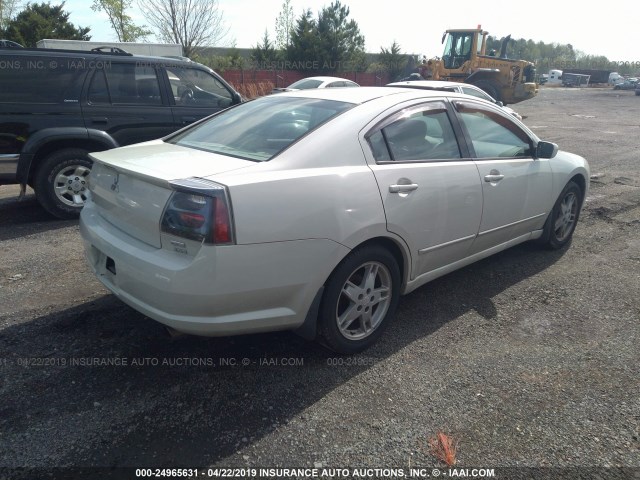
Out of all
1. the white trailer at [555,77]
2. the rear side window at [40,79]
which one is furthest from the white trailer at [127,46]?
the white trailer at [555,77]

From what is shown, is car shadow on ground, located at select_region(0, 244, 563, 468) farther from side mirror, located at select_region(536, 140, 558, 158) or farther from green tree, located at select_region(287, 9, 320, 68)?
green tree, located at select_region(287, 9, 320, 68)

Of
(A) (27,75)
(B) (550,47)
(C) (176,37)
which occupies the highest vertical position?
(B) (550,47)

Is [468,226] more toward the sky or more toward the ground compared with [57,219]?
more toward the sky

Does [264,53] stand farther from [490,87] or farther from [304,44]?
[490,87]

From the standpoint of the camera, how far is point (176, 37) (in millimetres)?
27594

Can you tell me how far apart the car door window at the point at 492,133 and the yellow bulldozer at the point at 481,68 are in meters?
17.4

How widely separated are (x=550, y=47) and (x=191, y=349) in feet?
453

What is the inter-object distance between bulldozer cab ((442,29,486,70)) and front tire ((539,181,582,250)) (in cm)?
1767

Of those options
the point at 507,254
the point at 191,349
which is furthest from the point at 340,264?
the point at 507,254

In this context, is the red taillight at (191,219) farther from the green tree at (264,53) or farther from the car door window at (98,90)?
the green tree at (264,53)

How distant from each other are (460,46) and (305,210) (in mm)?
21083

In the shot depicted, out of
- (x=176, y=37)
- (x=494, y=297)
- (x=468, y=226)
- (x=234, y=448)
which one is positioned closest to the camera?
(x=234, y=448)

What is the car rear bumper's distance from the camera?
2.51m

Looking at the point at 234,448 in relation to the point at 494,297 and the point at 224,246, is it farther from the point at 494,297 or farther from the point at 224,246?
the point at 494,297
